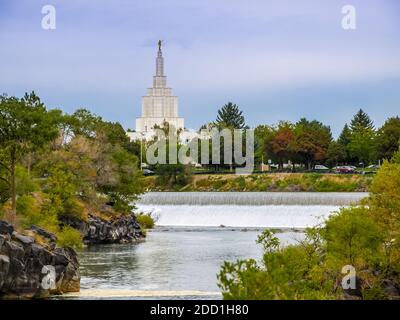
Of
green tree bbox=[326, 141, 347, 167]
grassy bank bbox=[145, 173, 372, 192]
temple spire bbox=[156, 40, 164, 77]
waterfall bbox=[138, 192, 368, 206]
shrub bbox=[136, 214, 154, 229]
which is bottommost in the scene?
shrub bbox=[136, 214, 154, 229]

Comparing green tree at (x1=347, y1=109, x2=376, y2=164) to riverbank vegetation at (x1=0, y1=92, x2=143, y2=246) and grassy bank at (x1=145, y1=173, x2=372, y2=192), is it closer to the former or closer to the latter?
grassy bank at (x1=145, y1=173, x2=372, y2=192)

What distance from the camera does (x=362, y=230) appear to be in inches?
1359

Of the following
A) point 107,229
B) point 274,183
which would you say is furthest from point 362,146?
point 107,229

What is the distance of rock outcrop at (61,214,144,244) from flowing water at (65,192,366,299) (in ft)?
4.72

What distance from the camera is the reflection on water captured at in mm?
40894

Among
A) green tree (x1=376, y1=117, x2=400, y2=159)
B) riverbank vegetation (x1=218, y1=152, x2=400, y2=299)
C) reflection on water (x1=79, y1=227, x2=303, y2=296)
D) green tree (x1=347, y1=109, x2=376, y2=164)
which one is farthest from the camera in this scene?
green tree (x1=347, y1=109, x2=376, y2=164)

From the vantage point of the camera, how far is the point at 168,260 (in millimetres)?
50500

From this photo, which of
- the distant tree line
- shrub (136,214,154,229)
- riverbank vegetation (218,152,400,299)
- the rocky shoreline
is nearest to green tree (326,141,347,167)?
the distant tree line

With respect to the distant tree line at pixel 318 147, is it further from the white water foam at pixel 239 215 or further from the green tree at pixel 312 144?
the white water foam at pixel 239 215

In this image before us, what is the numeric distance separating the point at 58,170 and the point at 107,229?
5.00m

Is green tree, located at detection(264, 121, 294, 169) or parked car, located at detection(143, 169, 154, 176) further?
green tree, located at detection(264, 121, 294, 169)

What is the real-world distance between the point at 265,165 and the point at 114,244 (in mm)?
70076

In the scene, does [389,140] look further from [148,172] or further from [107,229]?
[107,229]
